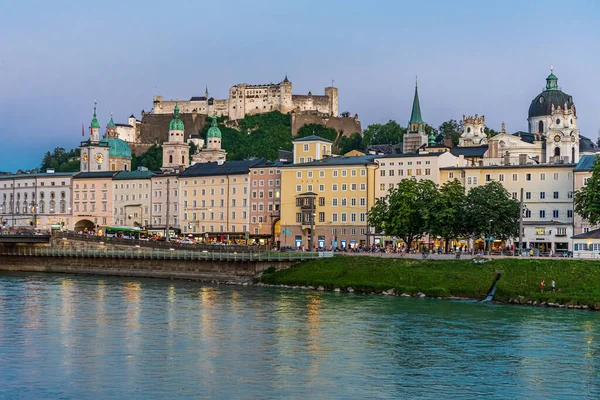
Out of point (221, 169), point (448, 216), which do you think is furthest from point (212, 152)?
point (448, 216)

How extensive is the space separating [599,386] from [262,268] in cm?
4607

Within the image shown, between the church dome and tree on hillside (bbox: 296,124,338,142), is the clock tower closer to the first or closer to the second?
tree on hillside (bbox: 296,124,338,142)

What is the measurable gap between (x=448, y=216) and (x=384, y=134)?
103273 mm

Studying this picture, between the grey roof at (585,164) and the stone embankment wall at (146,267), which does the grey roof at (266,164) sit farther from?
the grey roof at (585,164)

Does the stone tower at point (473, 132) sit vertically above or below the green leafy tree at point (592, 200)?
above

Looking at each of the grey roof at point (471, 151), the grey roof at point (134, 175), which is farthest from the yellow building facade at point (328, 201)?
the grey roof at point (134, 175)

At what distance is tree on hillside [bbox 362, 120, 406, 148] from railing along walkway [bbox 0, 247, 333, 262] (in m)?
92.6

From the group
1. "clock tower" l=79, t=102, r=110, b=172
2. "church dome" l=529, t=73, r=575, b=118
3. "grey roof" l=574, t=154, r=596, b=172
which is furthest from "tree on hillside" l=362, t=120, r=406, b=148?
"grey roof" l=574, t=154, r=596, b=172

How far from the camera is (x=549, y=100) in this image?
140750mm

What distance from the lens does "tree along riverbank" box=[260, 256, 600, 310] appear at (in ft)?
204

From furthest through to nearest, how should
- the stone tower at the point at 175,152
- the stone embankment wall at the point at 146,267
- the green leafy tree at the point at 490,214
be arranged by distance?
the stone tower at the point at 175,152, the stone embankment wall at the point at 146,267, the green leafy tree at the point at 490,214

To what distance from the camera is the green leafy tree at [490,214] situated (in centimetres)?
8094

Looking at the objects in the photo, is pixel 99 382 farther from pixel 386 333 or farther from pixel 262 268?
pixel 262 268

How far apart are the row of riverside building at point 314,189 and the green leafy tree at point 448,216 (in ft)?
33.6
